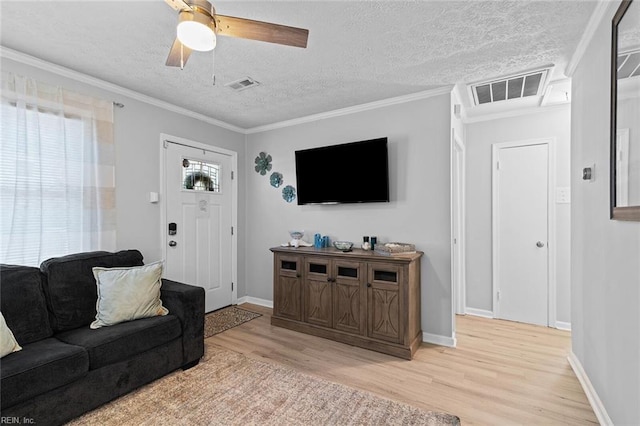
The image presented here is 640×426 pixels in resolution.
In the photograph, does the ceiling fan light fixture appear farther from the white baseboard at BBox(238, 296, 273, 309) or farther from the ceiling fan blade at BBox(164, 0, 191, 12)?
the white baseboard at BBox(238, 296, 273, 309)

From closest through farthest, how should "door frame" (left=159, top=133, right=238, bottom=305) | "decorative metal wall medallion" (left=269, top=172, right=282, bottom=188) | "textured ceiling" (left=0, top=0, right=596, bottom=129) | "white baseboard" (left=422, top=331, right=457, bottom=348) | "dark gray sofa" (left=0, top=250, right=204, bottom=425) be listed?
"dark gray sofa" (left=0, top=250, right=204, bottom=425), "textured ceiling" (left=0, top=0, right=596, bottom=129), "white baseboard" (left=422, top=331, right=457, bottom=348), "door frame" (left=159, top=133, right=238, bottom=305), "decorative metal wall medallion" (left=269, top=172, right=282, bottom=188)

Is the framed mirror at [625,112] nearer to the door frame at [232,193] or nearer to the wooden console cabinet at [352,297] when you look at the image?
the wooden console cabinet at [352,297]

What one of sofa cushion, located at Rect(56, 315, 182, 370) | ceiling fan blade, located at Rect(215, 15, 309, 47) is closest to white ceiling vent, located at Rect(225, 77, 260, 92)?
ceiling fan blade, located at Rect(215, 15, 309, 47)

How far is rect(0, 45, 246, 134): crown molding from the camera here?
2.38 m

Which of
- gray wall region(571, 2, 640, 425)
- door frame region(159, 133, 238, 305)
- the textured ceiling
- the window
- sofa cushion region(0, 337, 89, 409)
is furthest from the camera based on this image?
the window

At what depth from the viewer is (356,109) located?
356cm

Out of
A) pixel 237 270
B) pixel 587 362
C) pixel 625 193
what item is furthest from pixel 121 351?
pixel 587 362

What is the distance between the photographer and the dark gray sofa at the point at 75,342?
1732 millimetres

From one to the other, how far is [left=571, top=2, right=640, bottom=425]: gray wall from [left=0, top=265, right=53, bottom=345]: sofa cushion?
11.5 ft

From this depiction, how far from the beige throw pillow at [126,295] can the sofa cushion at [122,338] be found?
2.6 inches

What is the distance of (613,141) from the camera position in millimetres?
1688

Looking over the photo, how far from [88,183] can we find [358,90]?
8.93 ft

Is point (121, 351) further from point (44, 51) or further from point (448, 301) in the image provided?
point (448, 301)

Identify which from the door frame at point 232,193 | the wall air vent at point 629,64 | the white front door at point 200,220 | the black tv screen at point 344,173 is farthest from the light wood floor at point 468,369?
the wall air vent at point 629,64
